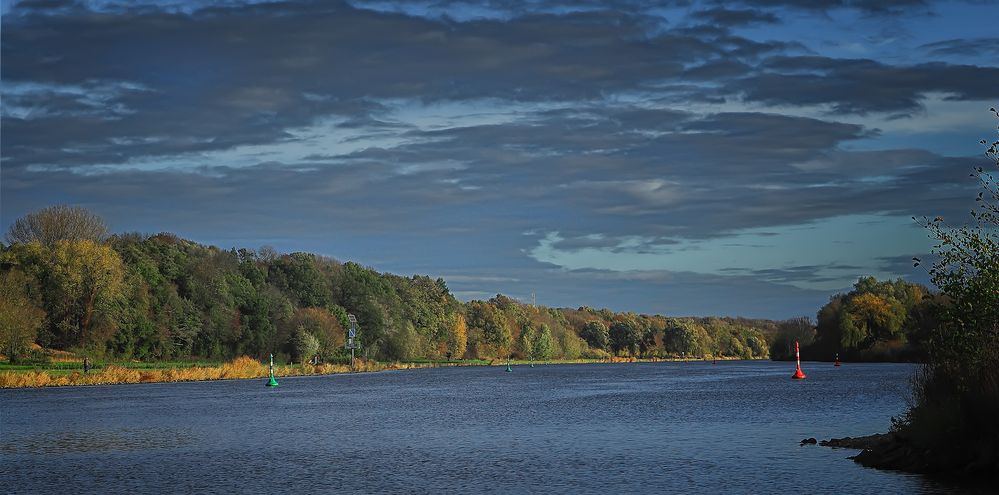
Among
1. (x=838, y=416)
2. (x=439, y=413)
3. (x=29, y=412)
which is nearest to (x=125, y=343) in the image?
(x=29, y=412)

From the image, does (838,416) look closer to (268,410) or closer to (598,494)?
(598,494)

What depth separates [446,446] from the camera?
1198 inches

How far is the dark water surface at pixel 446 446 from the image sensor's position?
2175 cm

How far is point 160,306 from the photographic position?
113 meters

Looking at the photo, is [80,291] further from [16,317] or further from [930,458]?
[930,458]

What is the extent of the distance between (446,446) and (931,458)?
1386 centimetres

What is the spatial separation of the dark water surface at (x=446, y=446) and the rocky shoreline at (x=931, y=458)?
694 millimetres

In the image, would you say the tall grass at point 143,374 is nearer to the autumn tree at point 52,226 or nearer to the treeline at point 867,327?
the autumn tree at point 52,226

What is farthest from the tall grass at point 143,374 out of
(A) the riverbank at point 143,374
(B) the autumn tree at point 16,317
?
(B) the autumn tree at point 16,317

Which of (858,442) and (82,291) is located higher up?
(82,291)

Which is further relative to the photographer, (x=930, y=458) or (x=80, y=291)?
(x=80, y=291)

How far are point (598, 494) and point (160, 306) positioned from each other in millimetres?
101031

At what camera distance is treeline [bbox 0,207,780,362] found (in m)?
97.1

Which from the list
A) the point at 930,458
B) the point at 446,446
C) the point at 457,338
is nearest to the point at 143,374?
the point at 446,446
